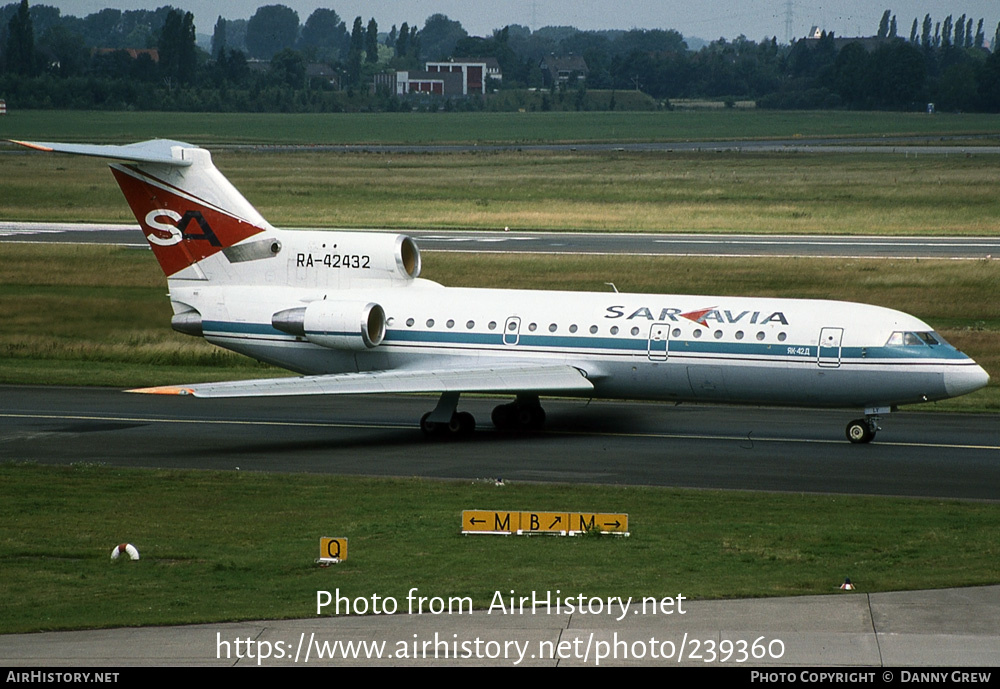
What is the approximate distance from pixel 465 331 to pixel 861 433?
389 inches

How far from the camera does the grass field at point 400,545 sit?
58.5 ft

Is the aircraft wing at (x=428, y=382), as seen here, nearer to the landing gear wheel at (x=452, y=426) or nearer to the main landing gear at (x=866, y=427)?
the landing gear wheel at (x=452, y=426)

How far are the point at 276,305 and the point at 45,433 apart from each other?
6474 mm

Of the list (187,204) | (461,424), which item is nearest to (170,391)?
(461,424)

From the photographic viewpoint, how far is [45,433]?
107 ft

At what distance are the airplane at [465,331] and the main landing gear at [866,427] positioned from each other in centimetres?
5

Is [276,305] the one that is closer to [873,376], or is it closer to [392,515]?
[392,515]

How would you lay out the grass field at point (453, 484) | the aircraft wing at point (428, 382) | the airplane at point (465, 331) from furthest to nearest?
the airplane at point (465, 331)
the aircraft wing at point (428, 382)
the grass field at point (453, 484)

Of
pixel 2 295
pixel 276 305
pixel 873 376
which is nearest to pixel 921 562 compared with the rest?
pixel 873 376

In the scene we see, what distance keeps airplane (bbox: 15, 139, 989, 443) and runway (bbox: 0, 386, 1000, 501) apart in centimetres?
127

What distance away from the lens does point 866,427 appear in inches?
1238

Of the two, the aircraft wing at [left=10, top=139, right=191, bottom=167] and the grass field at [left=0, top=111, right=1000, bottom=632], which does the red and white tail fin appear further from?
the grass field at [left=0, top=111, right=1000, bottom=632]

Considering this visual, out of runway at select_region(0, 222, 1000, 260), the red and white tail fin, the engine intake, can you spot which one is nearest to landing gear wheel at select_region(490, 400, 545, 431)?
the engine intake

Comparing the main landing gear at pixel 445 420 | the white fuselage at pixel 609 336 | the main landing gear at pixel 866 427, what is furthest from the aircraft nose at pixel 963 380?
the main landing gear at pixel 445 420
